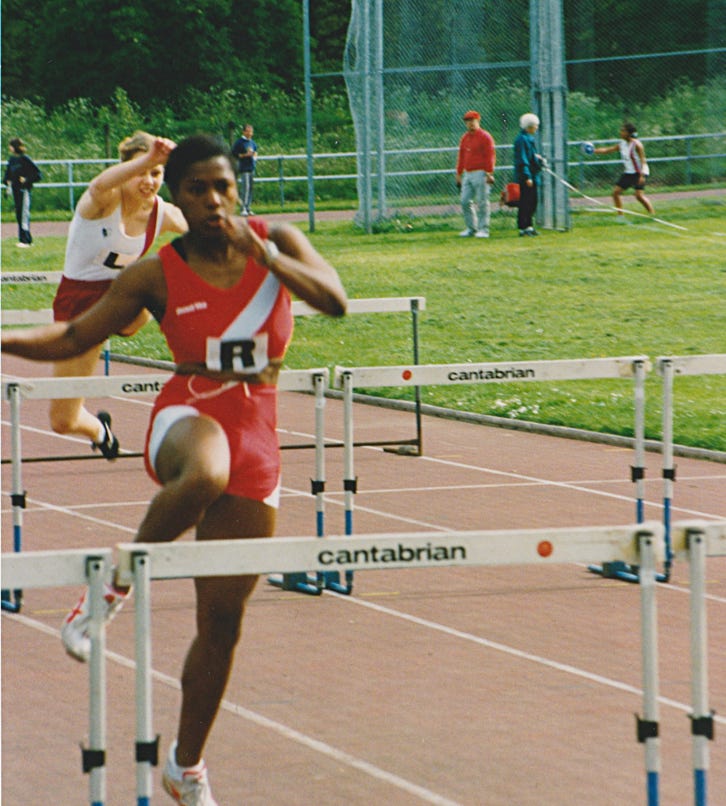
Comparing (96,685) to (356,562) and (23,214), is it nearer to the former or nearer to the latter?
(356,562)

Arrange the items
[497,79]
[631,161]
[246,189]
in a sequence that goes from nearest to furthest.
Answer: [497,79] < [631,161] < [246,189]

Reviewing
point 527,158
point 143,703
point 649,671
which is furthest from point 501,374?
point 527,158

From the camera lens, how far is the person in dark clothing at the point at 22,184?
3088 cm

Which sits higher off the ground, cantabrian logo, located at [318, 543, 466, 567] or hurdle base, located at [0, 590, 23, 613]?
cantabrian logo, located at [318, 543, 466, 567]

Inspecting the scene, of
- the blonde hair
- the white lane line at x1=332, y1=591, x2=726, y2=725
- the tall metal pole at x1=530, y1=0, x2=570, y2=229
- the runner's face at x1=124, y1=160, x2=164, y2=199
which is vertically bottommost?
the white lane line at x1=332, y1=591, x2=726, y2=725

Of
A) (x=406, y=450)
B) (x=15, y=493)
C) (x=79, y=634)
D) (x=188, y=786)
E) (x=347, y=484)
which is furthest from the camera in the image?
(x=406, y=450)

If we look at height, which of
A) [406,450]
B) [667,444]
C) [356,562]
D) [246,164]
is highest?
[246,164]

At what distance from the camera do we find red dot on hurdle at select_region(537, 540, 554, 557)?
444 centimetres

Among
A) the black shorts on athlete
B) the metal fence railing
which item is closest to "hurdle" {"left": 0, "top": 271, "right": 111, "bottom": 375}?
the metal fence railing

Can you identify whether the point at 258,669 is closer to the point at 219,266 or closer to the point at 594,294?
the point at 219,266

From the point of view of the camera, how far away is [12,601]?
8391 millimetres

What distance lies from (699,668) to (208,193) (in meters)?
1.82

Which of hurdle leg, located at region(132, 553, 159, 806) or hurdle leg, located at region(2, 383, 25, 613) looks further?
hurdle leg, located at region(2, 383, 25, 613)

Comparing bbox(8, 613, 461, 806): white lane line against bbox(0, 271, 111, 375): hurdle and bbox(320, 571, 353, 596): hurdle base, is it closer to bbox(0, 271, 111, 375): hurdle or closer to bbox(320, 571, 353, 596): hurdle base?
bbox(320, 571, 353, 596): hurdle base
